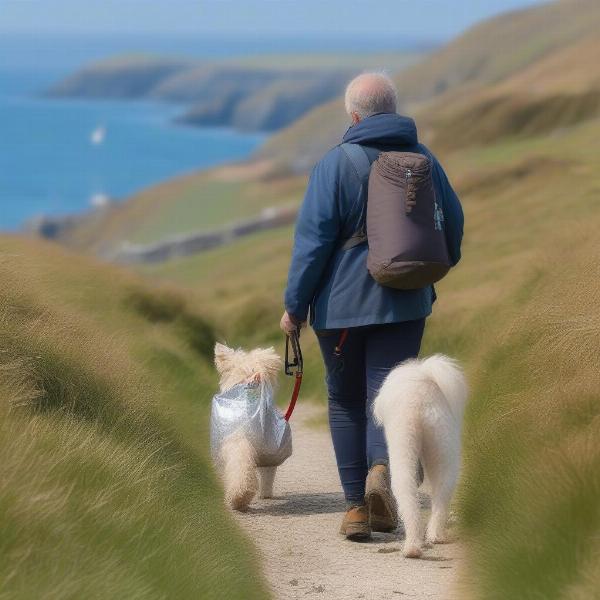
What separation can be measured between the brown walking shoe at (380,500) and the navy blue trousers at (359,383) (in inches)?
2.9

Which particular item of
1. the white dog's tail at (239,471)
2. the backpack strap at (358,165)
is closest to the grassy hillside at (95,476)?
the white dog's tail at (239,471)

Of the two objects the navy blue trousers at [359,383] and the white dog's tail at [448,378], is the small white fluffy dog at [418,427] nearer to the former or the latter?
the white dog's tail at [448,378]

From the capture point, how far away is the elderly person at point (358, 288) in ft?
24.1

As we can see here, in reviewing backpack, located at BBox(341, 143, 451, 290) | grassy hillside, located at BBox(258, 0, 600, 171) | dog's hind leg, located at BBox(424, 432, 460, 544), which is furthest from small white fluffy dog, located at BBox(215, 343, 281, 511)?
grassy hillside, located at BBox(258, 0, 600, 171)

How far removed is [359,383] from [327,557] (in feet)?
3.59

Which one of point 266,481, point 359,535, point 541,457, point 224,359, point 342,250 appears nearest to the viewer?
point 541,457

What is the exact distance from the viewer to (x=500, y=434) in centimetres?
759

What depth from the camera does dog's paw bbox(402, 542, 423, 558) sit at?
6.93 meters

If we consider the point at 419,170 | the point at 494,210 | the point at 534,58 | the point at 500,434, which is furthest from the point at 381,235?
the point at 534,58

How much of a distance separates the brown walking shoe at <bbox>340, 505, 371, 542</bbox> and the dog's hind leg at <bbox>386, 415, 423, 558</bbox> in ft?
2.21

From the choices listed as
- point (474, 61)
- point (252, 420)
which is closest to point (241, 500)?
point (252, 420)

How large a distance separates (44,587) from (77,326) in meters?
5.00

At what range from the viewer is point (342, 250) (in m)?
7.43

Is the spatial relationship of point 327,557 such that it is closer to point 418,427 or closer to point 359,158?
point 418,427
